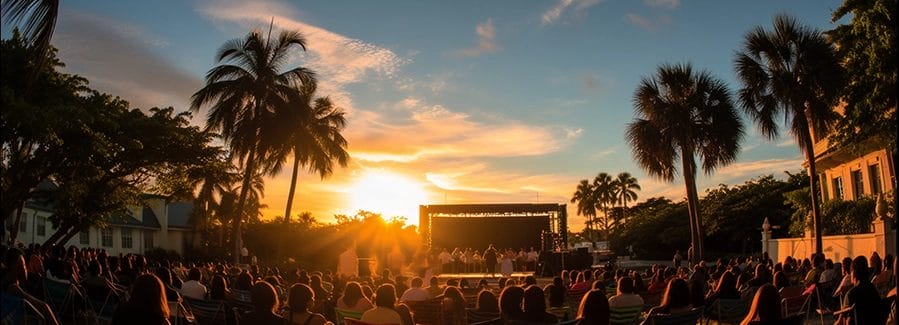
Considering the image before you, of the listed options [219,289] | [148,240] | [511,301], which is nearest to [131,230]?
[148,240]

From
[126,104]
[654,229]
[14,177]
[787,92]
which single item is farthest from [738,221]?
[14,177]

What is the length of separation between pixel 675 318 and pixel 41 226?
3837cm

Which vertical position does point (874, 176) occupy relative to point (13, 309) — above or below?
above

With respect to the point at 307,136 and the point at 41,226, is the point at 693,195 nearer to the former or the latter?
the point at 307,136

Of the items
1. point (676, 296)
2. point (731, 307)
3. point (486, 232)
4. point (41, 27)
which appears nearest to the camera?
point (41, 27)

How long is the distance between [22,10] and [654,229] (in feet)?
170

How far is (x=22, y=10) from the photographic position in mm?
3346

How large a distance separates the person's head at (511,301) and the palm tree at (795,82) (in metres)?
15.7

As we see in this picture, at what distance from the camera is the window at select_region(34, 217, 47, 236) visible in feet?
123

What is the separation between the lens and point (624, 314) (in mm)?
7695

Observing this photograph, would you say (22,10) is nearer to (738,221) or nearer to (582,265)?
(582,265)

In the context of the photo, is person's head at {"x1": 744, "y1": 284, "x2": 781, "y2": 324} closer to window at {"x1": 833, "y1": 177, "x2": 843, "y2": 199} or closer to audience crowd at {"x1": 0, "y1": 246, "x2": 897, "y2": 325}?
audience crowd at {"x1": 0, "y1": 246, "x2": 897, "y2": 325}

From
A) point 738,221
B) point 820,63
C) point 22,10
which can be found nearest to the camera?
point 22,10

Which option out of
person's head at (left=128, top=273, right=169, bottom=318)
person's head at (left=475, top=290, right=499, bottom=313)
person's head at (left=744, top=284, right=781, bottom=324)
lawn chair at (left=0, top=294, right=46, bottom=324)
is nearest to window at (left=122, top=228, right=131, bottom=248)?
lawn chair at (left=0, top=294, right=46, bottom=324)
